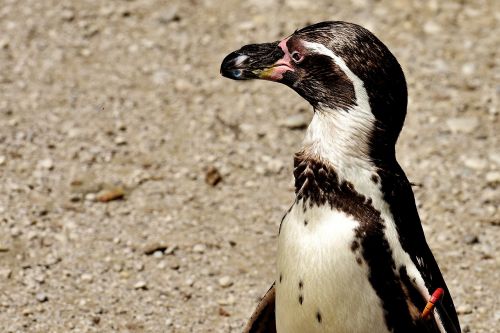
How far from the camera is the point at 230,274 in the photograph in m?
5.89

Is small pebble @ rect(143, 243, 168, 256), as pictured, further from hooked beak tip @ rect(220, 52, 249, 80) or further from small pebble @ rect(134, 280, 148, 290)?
hooked beak tip @ rect(220, 52, 249, 80)

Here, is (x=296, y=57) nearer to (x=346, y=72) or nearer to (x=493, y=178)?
(x=346, y=72)

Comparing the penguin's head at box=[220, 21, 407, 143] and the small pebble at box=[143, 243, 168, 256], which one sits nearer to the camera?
the penguin's head at box=[220, 21, 407, 143]

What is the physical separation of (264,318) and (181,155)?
2.26m

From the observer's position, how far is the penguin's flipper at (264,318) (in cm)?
471

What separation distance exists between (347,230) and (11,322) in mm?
2134

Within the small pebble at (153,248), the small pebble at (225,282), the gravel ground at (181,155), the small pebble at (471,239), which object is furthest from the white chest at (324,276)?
the small pebble at (471,239)

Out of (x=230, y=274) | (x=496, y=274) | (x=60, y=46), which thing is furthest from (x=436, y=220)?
(x=60, y=46)

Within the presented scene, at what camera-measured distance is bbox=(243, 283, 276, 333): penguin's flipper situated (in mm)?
4711

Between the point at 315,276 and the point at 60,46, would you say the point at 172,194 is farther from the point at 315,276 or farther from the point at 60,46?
the point at 315,276

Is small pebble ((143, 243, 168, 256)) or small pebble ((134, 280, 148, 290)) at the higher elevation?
small pebble ((143, 243, 168, 256))

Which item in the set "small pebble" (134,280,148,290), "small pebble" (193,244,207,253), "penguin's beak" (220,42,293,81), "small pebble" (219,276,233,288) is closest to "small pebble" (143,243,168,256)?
"small pebble" (193,244,207,253)

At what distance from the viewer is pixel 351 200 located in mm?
3984

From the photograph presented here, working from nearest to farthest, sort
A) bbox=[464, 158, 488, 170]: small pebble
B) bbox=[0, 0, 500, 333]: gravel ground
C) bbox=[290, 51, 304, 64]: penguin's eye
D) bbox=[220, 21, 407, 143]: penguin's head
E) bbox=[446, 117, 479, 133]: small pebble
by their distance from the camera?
bbox=[220, 21, 407, 143]: penguin's head, bbox=[290, 51, 304, 64]: penguin's eye, bbox=[0, 0, 500, 333]: gravel ground, bbox=[464, 158, 488, 170]: small pebble, bbox=[446, 117, 479, 133]: small pebble
